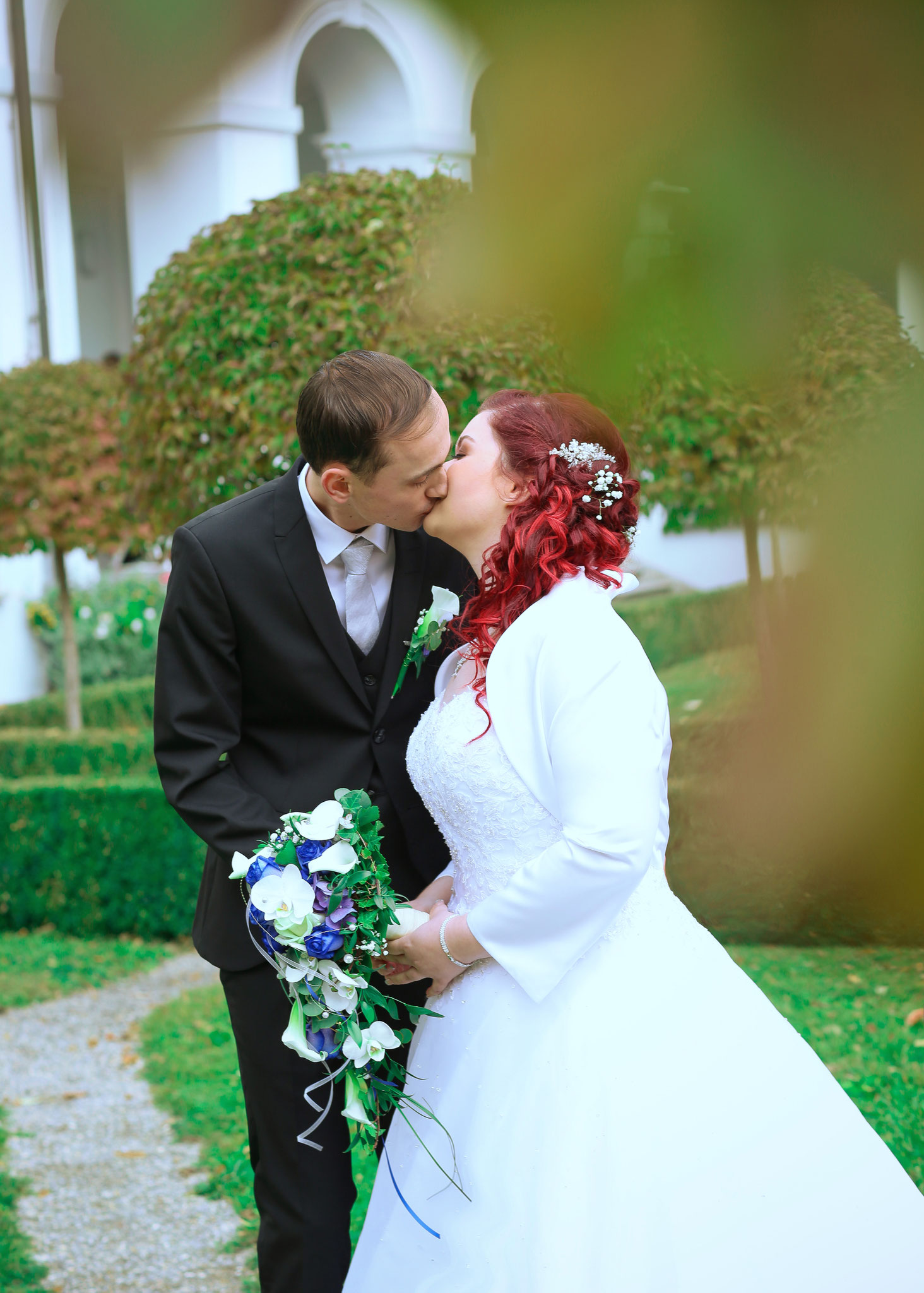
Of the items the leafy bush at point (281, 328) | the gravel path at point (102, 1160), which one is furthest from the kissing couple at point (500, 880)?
the leafy bush at point (281, 328)

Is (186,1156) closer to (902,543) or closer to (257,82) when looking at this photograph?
(902,543)

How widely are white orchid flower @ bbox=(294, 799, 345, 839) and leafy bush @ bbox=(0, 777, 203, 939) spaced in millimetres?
4602

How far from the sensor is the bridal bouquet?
1.92 meters

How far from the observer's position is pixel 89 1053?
17.1 feet

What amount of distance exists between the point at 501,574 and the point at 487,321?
85.0 inches

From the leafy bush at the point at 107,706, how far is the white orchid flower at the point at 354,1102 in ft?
24.0

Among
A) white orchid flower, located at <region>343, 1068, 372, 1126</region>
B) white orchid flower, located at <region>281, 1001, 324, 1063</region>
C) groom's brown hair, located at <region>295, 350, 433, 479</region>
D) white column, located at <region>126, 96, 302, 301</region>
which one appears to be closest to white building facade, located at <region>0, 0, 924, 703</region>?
white column, located at <region>126, 96, 302, 301</region>

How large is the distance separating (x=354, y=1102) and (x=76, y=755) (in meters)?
5.63

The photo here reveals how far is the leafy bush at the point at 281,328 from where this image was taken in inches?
173

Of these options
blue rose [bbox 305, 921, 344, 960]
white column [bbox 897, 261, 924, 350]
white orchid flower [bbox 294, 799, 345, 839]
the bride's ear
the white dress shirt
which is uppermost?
white column [bbox 897, 261, 924, 350]

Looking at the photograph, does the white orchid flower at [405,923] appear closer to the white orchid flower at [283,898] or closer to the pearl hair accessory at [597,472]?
the white orchid flower at [283,898]

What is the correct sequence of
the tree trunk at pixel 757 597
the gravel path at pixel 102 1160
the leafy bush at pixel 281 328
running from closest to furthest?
the gravel path at pixel 102 1160 < the tree trunk at pixel 757 597 < the leafy bush at pixel 281 328

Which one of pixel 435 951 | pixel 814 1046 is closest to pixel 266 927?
pixel 435 951

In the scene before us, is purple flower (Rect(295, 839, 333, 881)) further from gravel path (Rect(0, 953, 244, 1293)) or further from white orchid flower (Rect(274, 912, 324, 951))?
gravel path (Rect(0, 953, 244, 1293))
